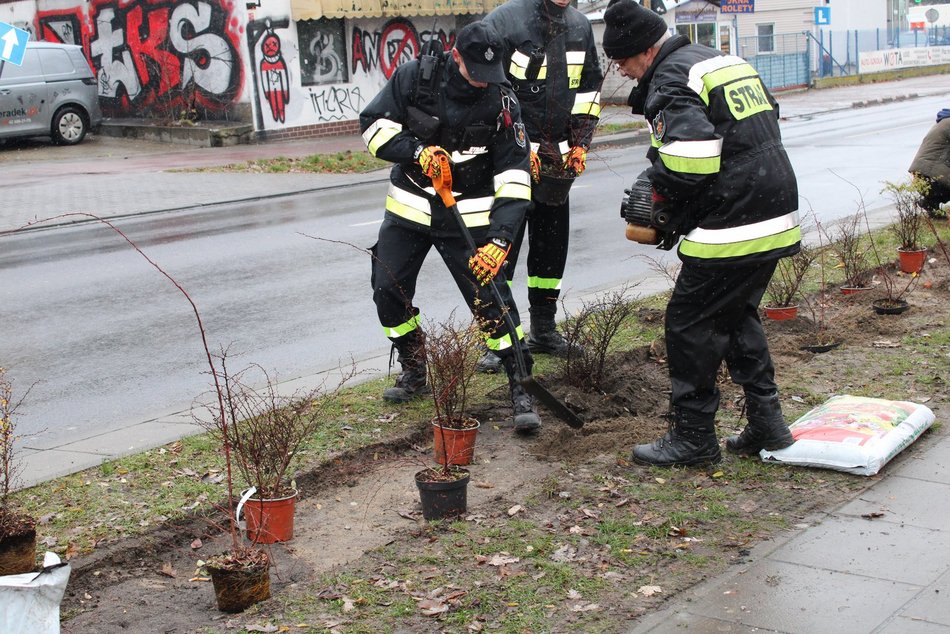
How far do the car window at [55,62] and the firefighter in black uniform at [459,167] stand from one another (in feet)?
60.3

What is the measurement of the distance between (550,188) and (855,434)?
256cm

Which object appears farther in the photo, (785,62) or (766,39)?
(766,39)

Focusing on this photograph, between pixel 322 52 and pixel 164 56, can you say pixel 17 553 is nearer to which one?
pixel 322 52

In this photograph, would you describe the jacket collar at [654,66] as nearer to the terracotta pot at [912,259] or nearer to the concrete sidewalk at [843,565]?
the concrete sidewalk at [843,565]

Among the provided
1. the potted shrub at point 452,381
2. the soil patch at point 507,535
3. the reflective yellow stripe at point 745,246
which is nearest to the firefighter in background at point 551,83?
the soil patch at point 507,535

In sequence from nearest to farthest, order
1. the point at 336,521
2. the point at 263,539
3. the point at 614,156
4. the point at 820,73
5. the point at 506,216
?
the point at 263,539, the point at 336,521, the point at 506,216, the point at 614,156, the point at 820,73

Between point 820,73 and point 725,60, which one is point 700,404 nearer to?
point 725,60

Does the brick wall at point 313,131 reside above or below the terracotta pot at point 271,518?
above

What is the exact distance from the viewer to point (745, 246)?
15.4 feet

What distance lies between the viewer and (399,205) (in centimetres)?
586

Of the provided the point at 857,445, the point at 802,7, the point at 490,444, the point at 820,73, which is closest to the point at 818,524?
the point at 857,445

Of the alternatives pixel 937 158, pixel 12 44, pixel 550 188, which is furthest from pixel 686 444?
pixel 12 44

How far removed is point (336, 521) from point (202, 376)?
267cm

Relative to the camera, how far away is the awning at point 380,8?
78.7ft
